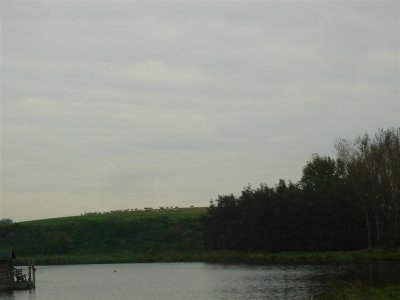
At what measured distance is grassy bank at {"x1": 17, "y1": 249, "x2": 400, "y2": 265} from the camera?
8111cm

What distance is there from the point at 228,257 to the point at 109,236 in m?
39.0

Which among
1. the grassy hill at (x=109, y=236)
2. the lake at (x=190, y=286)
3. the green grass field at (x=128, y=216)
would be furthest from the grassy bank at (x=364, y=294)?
the green grass field at (x=128, y=216)

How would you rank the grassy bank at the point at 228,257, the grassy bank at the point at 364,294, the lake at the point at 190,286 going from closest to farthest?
1. the grassy bank at the point at 364,294
2. the lake at the point at 190,286
3. the grassy bank at the point at 228,257

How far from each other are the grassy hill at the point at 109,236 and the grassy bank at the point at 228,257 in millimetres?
2467

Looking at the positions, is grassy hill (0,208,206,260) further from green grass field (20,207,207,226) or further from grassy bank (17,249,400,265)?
grassy bank (17,249,400,265)

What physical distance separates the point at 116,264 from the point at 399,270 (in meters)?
56.6

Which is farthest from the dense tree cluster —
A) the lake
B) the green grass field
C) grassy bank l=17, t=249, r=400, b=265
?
the green grass field

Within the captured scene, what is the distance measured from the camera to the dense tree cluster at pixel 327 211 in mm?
86438

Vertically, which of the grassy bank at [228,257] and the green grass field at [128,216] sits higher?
the green grass field at [128,216]

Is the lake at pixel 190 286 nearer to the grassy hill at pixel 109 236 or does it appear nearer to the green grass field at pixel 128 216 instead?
the grassy hill at pixel 109 236

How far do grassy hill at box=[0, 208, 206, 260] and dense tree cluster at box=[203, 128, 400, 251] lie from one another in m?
9.67

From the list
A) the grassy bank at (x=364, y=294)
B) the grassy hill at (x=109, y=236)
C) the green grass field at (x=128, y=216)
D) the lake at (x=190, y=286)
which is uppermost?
the green grass field at (x=128, y=216)

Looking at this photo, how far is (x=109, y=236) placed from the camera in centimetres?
13275

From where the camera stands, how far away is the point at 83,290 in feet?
195
